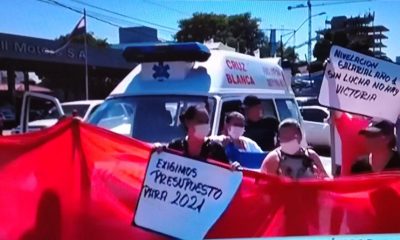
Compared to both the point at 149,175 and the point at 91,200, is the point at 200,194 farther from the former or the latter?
the point at 91,200

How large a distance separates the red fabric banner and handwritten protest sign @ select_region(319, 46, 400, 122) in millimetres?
1456

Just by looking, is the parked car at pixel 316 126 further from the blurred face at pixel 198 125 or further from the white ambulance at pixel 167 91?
the blurred face at pixel 198 125

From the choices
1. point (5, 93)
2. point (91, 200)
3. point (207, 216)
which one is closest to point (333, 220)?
point (207, 216)

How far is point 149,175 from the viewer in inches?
146

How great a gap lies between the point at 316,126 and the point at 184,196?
1304 centimetres

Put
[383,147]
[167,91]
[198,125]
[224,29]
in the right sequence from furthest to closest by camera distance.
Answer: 1. [224,29]
2. [167,91]
3. [198,125]
4. [383,147]

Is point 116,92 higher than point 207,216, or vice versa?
point 116,92

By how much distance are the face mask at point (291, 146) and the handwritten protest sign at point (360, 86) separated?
0.76 m

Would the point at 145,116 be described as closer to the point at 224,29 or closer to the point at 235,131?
the point at 235,131

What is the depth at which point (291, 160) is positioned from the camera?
4289 millimetres

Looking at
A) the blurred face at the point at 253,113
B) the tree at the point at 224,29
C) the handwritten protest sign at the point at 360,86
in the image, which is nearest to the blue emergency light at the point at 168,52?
the blurred face at the point at 253,113

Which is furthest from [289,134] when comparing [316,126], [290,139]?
[316,126]

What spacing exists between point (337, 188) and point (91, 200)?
5.38ft

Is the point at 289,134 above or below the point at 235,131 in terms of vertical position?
above
